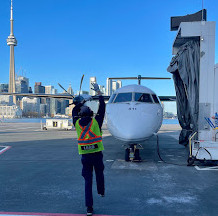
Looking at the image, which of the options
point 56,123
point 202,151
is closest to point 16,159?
point 202,151

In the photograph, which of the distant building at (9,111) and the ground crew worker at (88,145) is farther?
the distant building at (9,111)

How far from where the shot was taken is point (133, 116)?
24.5 ft

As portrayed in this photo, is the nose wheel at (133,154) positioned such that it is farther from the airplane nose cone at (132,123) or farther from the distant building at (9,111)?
the distant building at (9,111)

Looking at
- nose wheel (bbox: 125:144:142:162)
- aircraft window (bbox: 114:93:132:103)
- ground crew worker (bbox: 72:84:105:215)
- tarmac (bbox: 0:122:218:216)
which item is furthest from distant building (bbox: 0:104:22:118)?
ground crew worker (bbox: 72:84:105:215)

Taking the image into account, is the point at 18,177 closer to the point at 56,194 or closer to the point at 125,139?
the point at 56,194

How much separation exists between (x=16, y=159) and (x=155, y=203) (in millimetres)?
7209

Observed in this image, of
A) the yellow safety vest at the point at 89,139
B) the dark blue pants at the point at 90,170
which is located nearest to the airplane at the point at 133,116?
the yellow safety vest at the point at 89,139

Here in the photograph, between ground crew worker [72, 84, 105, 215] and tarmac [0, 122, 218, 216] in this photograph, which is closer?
ground crew worker [72, 84, 105, 215]

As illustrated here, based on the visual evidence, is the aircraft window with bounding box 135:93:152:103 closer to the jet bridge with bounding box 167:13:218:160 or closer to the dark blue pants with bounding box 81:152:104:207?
the jet bridge with bounding box 167:13:218:160

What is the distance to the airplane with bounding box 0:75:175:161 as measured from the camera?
728cm

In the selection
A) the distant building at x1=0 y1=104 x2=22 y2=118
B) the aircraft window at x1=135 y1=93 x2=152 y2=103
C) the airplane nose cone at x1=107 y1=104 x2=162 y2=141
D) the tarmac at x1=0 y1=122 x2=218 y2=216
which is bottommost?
the distant building at x1=0 y1=104 x2=22 y2=118

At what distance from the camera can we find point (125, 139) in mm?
7270

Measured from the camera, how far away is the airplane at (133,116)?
7.28m

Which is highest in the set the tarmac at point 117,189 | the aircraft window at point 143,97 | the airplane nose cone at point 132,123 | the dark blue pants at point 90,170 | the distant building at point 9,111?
the aircraft window at point 143,97
